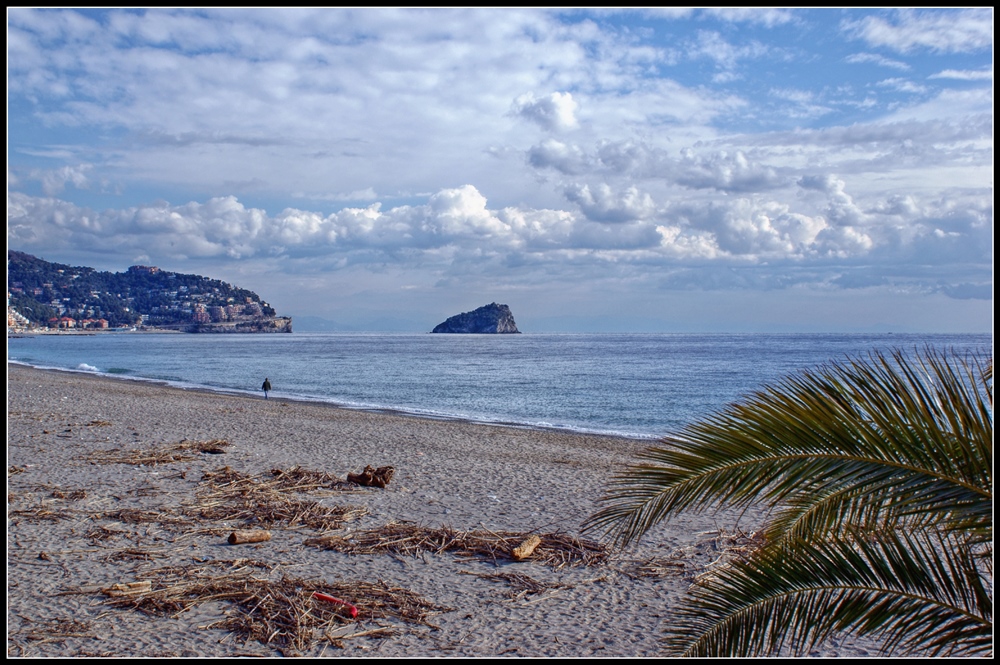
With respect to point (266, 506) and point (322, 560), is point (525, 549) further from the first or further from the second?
point (266, 506)

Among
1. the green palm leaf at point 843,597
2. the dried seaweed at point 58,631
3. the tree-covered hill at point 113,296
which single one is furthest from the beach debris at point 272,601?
the tree-covered hill at point 113,296

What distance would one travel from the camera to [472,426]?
65.5 feet

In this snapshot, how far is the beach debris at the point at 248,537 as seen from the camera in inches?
262

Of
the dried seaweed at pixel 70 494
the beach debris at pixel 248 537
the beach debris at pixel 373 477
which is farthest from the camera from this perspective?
the beach debris at pixel 373 477

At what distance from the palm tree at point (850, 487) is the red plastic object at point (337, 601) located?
263 cm

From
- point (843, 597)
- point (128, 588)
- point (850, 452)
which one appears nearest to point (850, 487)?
point (850, 452)

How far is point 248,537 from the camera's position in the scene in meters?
6.71

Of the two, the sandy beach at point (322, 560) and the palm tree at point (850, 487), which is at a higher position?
the palm tree at point (850, 487)

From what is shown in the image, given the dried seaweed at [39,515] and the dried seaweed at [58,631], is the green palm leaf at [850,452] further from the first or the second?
the dried seaweed at [39,515]

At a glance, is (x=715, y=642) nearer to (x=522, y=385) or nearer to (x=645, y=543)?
(x=645, y=543)

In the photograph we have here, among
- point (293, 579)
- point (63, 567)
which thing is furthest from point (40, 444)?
point (293, 579)

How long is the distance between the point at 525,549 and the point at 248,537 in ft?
8.33

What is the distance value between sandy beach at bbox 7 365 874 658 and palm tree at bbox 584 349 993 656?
1.89 metres

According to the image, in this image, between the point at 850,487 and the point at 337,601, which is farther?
the point at 337,601
